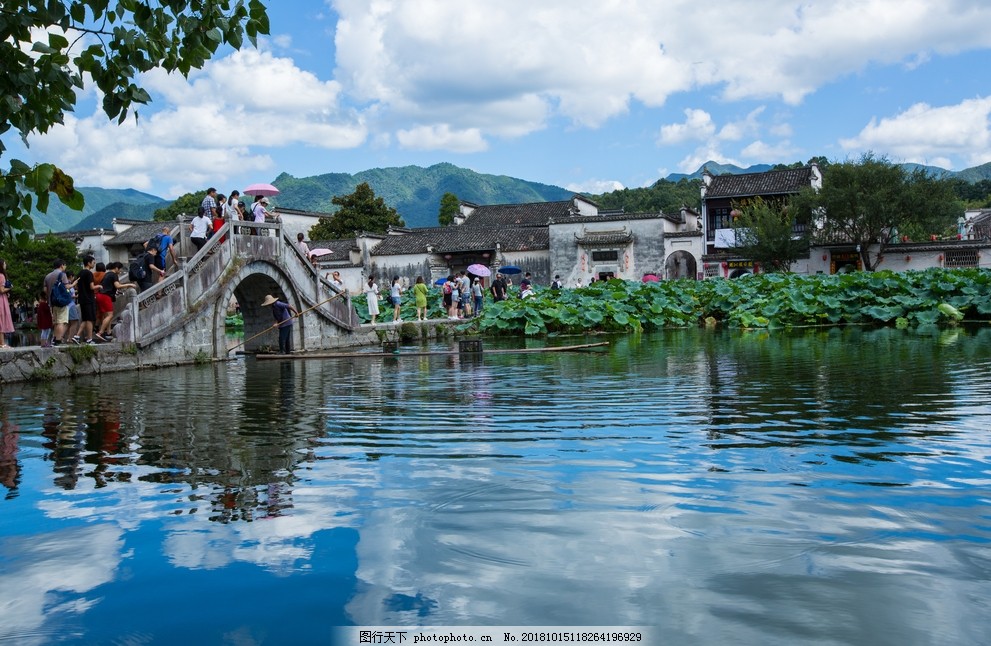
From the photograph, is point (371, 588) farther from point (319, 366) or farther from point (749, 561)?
point (319, 366)

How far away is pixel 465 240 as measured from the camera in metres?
44.2

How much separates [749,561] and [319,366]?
38.1 ft

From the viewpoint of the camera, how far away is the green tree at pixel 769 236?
1534 inches

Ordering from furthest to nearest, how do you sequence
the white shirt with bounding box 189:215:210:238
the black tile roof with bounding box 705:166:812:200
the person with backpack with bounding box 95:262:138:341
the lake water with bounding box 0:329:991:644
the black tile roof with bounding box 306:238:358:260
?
the black tile roof with bounding box 306:238:358:260
the black tile roof with bounding box 705:166:812:200
the white shirt with bounding box 189:215:210:238
the person with backpack with bounding box 95:262:138:341
the lake water with bounding box 0:329:991:644

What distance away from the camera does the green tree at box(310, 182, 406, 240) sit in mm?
49344

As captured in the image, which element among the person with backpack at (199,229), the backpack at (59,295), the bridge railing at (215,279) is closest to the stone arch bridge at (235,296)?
the bridge railing at (215,279)

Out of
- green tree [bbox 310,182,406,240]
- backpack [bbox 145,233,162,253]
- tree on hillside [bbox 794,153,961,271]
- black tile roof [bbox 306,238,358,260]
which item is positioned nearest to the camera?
backpack [bbox 145,233,162,253]

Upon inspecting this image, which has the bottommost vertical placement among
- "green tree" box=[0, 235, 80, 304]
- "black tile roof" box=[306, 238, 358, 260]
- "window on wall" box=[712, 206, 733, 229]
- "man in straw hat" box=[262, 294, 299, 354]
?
"man in straw hat" box=[262, 294, 299, 354]

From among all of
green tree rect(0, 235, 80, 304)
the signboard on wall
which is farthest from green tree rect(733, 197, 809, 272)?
green tree rect(0, 235, 80, 304)

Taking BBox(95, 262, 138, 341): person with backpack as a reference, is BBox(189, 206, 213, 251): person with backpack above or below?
above

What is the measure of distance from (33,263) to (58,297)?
2652 cm

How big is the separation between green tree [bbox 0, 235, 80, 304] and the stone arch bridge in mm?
19453

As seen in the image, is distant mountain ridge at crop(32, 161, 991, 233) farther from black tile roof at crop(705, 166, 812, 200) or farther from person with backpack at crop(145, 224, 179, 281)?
person with backpack at crop(145, 224, 179, 281)

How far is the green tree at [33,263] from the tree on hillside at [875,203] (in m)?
31.8
